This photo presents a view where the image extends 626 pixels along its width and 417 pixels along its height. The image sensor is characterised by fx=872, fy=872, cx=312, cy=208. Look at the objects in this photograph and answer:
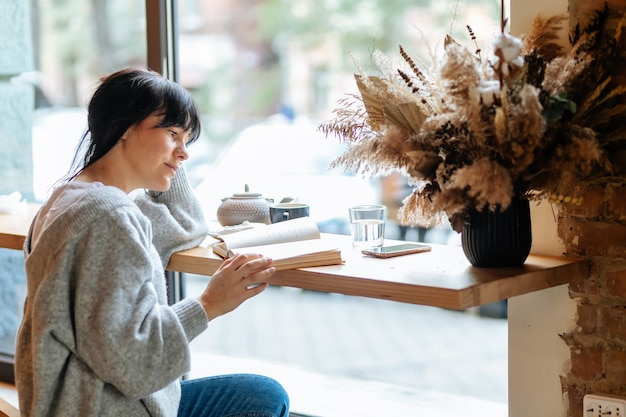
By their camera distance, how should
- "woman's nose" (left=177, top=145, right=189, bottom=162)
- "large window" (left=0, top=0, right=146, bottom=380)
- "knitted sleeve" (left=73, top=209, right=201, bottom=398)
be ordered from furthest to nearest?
"large window" (left=0, top=0, right=146, bottom=380)
"woman's nose" (left=177, top=145, right=189, bottom=162)
"knitted sleeve" (left=73, top=209, right=201, bottom=398)

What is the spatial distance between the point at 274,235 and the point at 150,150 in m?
0.36

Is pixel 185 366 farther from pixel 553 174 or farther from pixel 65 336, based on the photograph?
pixel 553 174

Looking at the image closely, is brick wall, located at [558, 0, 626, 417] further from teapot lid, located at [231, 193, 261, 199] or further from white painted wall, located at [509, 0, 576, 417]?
teapot lid, located at [231, 193, 261, 199]

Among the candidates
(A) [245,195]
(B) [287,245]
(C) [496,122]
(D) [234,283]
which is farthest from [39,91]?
(C) [496,122]

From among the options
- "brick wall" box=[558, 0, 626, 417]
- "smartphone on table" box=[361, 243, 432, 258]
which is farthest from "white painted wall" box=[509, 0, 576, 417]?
"smartphone on table" box=[361, 243, 432, 258]

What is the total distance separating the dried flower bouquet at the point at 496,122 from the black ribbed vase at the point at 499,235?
0.10 feet

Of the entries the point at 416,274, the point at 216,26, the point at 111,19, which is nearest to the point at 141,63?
the point at 111,19

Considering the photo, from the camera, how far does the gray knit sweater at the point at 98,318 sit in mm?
1526

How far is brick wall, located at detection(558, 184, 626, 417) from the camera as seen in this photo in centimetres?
182

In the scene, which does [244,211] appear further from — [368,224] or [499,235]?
[499,235]

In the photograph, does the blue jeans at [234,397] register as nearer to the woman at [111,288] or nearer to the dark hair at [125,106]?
the woman at [111,288]

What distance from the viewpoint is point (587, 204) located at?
1.86 metres

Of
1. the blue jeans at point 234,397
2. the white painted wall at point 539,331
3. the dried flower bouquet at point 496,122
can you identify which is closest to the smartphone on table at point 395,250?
the dried flower bouquet at point 496,122

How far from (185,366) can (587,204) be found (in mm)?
910
